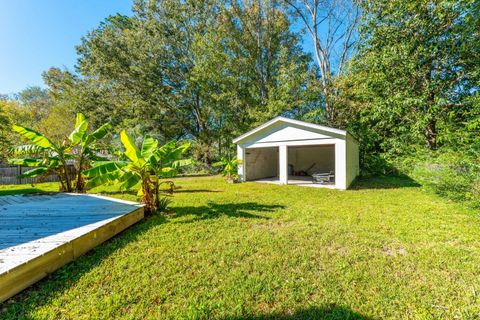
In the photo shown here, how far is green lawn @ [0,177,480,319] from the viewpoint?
2.30m

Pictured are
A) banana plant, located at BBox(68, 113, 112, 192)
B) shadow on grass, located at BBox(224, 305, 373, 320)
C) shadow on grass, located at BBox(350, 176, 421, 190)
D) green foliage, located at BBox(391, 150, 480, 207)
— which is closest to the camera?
shadow on grass, located at BBox(224, 305, 373, 320)

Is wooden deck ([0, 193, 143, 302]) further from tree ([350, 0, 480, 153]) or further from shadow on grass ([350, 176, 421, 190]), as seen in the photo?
tree ([350, 0, 480, 153])

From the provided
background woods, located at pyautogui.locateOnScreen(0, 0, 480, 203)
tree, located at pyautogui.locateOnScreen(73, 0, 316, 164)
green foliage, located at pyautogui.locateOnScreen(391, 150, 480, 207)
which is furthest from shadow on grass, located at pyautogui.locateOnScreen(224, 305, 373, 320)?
tree, located at pyautogui.locateOnScreen(73, 0, 316, 164)

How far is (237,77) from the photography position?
19.2m

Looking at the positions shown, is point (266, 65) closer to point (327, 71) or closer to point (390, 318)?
point (327, 71)

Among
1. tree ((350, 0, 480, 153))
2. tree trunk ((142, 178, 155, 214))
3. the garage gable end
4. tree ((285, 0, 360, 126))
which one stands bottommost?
tree trunk ((142, 178, 155, 214))

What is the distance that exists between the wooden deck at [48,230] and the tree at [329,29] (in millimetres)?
16184

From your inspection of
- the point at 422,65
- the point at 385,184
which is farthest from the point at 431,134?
the point at 385,184

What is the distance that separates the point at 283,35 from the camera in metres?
19.6

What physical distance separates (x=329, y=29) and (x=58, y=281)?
22.6 m

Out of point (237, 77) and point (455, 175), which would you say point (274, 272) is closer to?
point (455, 175)

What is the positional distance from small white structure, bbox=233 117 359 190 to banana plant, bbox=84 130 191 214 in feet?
20.8

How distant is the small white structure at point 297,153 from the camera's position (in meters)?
9.50

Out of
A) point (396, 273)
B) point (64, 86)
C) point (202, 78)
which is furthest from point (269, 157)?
point (64, 86)
